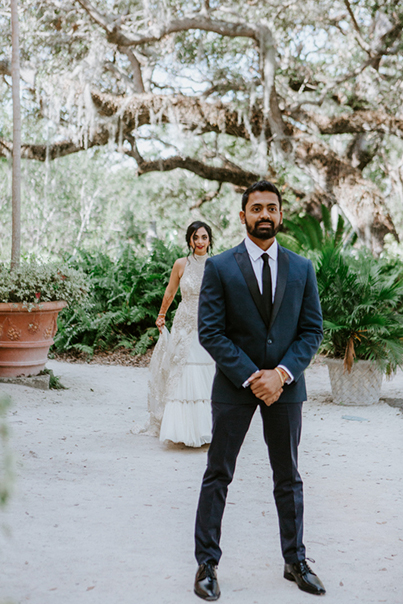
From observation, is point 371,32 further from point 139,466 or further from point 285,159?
point 139,466

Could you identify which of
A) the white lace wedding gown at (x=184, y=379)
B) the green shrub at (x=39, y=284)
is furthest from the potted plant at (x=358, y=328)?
the green shrub at (x=39, y=284)

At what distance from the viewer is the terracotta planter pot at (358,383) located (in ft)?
22.3

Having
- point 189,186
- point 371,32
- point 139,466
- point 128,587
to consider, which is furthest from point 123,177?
point 128,587

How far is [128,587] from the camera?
258 cm

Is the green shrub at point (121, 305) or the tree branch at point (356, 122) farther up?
the tree branch at point (356, 122)

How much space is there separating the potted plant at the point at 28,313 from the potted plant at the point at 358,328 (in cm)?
307

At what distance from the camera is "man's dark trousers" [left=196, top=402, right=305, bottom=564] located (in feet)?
8.50

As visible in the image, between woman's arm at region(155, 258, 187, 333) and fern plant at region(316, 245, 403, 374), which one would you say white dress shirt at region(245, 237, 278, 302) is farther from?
fern plant at region(316, 245, 403, 374)

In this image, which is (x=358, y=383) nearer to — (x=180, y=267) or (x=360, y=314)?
(x=360, y=314)

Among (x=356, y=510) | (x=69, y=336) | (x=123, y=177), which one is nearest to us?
(x=356, y=510)

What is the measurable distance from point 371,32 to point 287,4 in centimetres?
178

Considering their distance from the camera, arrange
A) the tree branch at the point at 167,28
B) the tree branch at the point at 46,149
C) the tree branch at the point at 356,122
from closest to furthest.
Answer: the tree branch at the point at 167,28 < the tree branch at the point at 356,122 < the tree branch at the point at 46,149

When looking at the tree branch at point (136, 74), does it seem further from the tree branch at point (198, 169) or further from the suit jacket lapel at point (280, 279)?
the suit jacket lapel at point (280, 279)

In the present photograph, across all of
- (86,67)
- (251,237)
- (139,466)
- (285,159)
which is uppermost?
(86,67)
